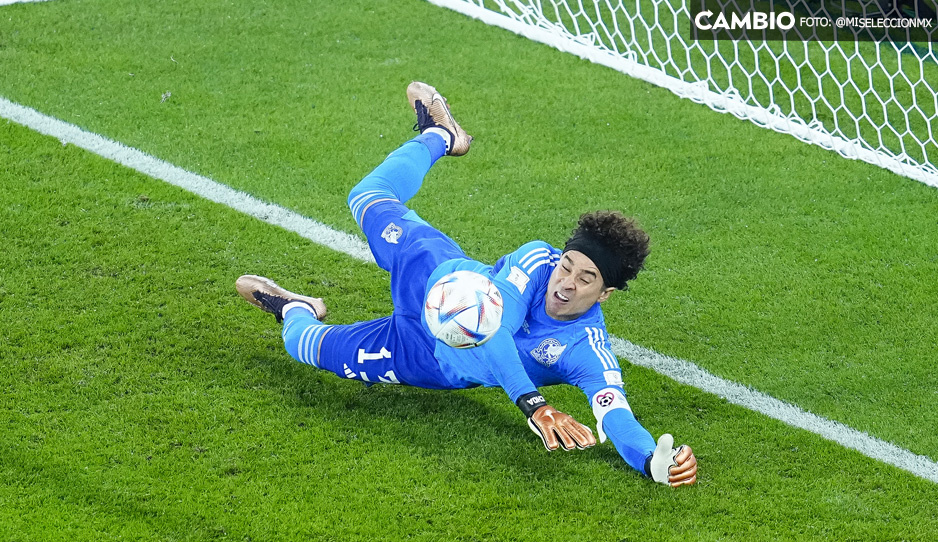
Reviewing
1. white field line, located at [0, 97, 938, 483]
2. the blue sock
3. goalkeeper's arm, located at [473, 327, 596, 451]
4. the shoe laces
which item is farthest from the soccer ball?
the shoe laces

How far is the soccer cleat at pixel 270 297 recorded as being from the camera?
439 cm

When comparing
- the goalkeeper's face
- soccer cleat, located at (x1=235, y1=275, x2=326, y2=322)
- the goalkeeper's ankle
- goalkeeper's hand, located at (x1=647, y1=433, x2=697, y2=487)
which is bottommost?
goalkeeper's hand, located at (x1=647, y1=433, x2=697, y2=487)

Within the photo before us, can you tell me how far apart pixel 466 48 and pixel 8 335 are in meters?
3.97

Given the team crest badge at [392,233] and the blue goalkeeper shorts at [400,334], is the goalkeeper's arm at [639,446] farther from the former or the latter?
the team crest badge at [392,233]

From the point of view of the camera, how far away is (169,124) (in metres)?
6.09

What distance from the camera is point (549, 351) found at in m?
3.87

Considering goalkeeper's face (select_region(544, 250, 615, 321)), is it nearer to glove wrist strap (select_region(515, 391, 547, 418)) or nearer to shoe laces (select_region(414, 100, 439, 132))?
glove wrist strap (select_region(515, 391, 547, 418))

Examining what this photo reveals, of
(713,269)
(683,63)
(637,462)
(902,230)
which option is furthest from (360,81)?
(637,462)

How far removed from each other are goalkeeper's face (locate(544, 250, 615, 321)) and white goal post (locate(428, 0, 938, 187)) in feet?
9.78

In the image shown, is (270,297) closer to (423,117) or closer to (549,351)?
(423,117)

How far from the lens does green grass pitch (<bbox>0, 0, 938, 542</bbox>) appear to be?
3609 mm

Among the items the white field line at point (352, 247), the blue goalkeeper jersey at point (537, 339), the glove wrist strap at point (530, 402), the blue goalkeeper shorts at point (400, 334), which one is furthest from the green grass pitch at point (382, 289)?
the glove wrist strap at point (530, 402)

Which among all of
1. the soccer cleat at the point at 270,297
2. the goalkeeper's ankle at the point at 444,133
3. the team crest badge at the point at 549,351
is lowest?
the soccer cleat at the point at 270,297

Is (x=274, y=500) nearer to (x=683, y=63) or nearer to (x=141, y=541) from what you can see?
(x=141, y=541)
